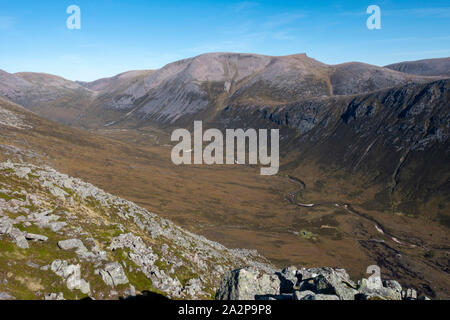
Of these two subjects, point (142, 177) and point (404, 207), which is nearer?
point (404, 207)

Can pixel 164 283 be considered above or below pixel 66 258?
below

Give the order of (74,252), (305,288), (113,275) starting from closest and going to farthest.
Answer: (305,288)
(113,275)
(74,252)

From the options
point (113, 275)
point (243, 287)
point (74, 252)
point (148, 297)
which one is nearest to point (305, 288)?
point (243, 287)

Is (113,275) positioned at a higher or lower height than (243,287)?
lower

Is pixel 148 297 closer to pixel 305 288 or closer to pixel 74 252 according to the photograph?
pixel 74 252

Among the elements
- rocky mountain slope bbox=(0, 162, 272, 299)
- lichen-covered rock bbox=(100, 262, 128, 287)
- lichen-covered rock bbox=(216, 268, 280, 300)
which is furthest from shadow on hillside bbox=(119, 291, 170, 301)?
lichen-covered rock bbox=(216, 268, 280, 300)

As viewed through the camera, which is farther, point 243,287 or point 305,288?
point 305,288

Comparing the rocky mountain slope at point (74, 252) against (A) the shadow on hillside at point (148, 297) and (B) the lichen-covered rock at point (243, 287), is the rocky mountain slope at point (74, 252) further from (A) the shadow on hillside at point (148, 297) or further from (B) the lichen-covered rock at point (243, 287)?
(B) the lichen-covered rock at point (243, 287)

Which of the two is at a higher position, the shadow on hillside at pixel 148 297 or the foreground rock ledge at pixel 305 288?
the foreground rock ledge at pixel 305 288

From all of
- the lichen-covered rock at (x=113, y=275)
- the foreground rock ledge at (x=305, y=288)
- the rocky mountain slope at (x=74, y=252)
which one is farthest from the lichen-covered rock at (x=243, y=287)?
the lichen-covered rock at (x=113, y=275)
